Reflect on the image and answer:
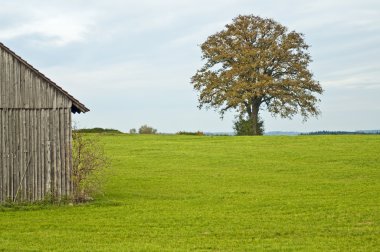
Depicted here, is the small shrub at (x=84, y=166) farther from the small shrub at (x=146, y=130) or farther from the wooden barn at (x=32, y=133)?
the small shrub at (x=146, y=130)

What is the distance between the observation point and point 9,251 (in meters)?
16.9

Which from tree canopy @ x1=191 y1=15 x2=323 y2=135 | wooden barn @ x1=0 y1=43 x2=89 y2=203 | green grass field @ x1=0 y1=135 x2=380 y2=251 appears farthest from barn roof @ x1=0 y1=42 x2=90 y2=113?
tree canopy @ x1=191 y1=15 x2=323 y2=135

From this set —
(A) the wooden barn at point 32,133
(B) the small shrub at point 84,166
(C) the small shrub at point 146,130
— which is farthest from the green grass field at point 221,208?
(C) the small shrub at point 146,130

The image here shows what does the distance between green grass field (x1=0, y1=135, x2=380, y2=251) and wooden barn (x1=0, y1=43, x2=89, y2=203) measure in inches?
55.9

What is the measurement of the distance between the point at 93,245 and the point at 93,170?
1066 cm

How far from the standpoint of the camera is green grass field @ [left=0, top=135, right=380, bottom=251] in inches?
729

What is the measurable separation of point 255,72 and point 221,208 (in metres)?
48.8

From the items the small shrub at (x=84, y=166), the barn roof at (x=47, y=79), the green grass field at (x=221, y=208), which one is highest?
the barn roof at (x=47, y=79)

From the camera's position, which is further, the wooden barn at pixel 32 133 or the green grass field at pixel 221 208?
the wooden barn at pixel 32 133

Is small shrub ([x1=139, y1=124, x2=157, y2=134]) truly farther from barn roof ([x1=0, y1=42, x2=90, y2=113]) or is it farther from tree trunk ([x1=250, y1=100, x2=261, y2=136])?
barn roof ([x1=0, y1=42, x2=90, y2=113])

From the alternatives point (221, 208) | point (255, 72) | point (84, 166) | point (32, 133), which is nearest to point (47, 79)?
point (32, 133)

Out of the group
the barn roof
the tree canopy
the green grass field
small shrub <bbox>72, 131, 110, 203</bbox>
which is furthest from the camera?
the tree canopy

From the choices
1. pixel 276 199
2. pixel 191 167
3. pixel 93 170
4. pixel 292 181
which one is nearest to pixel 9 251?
pixel 93 170

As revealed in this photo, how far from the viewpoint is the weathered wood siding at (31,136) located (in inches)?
1073
